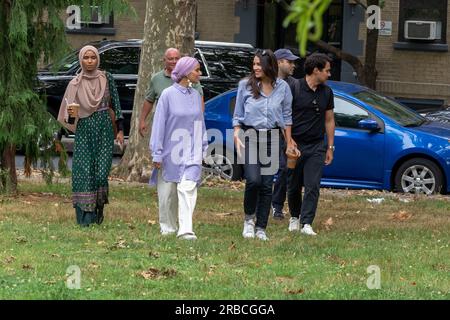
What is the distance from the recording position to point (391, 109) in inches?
626

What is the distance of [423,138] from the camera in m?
15.2

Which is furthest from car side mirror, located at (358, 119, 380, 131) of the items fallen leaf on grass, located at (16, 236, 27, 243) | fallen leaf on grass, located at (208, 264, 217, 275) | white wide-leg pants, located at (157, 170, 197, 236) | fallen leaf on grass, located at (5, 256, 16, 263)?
fallen leaf on grass, located at (5, 256, 16, 263)

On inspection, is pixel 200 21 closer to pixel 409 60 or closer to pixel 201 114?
pixel 409 60

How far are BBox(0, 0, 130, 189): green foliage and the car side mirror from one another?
4036 millimetres

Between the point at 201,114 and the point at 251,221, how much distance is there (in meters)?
1.08

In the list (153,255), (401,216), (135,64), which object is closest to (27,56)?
(153,255)

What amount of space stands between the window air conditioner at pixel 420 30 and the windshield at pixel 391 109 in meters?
10.1

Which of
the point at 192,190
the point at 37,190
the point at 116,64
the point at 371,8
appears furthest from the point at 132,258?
the point at 371,8

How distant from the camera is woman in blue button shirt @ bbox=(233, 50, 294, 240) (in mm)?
10242

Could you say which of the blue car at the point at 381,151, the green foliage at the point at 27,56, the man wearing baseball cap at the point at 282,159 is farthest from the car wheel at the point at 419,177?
the green foliage at the point at 27,56

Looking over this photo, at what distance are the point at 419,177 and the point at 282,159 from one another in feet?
14.6

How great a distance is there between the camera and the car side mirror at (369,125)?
15180 mm

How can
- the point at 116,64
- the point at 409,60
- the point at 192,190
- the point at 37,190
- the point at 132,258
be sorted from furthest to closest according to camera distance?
the point at 409,60 → the point at 116,64 → the point at 37,190 → the point at 192,190 → the point at 132,258

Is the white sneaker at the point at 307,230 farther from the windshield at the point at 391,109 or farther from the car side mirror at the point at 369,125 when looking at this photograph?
the windshield at the point at 391,109
